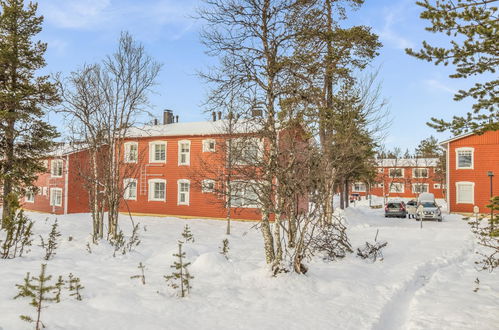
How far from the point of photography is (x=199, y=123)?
28.7 m

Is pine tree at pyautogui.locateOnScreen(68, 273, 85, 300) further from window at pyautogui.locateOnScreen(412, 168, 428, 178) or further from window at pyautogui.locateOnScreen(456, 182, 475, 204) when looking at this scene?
window at pyautogui.locateOnScreen(412, 168, 428, 178)

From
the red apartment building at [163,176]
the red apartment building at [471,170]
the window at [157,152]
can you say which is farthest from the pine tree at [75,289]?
the red apartment building at [471,170]

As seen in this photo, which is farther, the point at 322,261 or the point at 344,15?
the point at 344,15

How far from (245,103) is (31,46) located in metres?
13.7

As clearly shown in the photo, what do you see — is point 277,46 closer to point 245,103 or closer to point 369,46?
point 245,103

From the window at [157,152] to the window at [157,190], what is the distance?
1629 millimetres

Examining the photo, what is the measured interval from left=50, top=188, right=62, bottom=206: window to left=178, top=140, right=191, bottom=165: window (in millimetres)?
10888

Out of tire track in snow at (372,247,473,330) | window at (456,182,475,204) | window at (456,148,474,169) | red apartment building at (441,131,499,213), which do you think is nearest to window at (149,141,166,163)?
tire track in snow at (372,247,473,330)

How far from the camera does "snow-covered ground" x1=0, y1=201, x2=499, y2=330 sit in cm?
573

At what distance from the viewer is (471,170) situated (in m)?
31.0

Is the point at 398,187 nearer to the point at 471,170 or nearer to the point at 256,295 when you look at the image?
the point at 471,170

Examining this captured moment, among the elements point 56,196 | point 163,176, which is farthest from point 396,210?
point 56,196

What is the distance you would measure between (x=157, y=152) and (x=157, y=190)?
2.97m

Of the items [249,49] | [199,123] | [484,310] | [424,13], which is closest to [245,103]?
[249,49]
